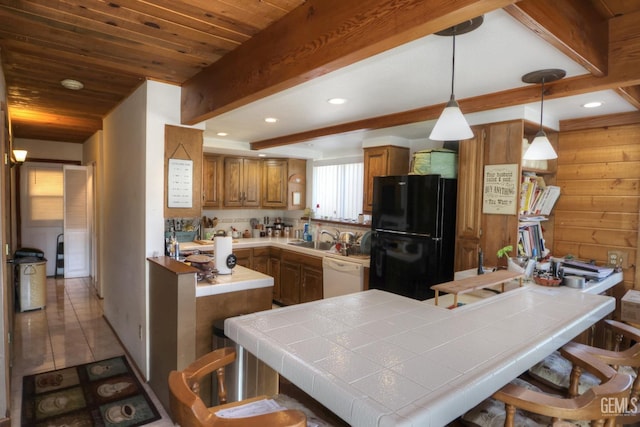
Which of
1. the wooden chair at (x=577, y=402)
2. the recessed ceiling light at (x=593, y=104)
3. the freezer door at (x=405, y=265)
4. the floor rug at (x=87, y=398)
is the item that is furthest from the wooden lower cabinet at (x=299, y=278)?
the wooden chair at (x=577, y=402)

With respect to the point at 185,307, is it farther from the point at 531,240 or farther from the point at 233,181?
the point at 233,181

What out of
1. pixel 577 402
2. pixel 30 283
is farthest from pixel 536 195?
Answer: pixel 30 283

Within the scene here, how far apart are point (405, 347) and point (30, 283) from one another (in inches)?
198

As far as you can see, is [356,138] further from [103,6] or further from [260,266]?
[103,6]

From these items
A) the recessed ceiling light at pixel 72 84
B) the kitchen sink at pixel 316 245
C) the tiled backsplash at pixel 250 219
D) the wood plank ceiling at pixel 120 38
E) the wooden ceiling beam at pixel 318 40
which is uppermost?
the wood plank ceiling at pixel 120 38

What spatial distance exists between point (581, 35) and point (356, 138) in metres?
2.69

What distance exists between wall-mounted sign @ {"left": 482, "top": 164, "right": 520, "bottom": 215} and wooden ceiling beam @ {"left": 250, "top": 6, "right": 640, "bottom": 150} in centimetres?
56

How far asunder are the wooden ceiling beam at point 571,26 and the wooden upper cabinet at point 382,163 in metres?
2.27

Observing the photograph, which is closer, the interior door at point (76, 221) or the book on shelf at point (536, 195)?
the book on shelf at point (536, 195)

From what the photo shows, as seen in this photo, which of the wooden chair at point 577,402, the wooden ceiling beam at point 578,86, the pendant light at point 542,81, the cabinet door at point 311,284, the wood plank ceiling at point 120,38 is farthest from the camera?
the cabinet door at point 311,284

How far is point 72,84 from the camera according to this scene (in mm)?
2795

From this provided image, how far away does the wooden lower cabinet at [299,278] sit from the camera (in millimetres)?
4418

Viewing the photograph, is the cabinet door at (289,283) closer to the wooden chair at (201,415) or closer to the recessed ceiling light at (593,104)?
the recessed ceiling light at (593,104)

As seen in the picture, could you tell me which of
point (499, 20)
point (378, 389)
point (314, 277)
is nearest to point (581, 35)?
point (499, 20)
